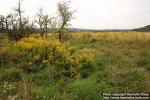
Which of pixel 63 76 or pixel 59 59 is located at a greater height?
pixel 59 59

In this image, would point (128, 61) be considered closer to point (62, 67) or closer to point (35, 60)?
point (62, 67)

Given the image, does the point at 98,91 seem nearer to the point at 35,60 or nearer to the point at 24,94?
the point at 24,94

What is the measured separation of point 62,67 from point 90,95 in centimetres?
321

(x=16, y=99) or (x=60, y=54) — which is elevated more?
(x=60, y=54)

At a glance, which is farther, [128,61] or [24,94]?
[128,61]

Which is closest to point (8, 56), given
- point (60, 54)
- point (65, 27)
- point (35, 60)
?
point (35, 60)

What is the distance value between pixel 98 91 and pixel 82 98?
1.96 ft

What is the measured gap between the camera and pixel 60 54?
10.0 m

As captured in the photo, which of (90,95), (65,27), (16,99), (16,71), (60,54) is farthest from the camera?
(65,27)

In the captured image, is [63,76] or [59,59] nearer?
[63,76]

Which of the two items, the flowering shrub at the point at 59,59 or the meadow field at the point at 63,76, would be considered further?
the flowering shrub at the point at 59,59

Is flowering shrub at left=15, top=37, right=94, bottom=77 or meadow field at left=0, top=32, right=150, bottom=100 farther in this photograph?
flowering shrub at left=15, top=37, right=94, bottom=77

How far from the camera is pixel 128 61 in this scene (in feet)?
35.0

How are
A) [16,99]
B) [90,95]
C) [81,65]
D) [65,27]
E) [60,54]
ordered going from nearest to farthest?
1. [16,99]
2. [90,95]
3. [81,65]
4. [60,54]
5. [65,27]
